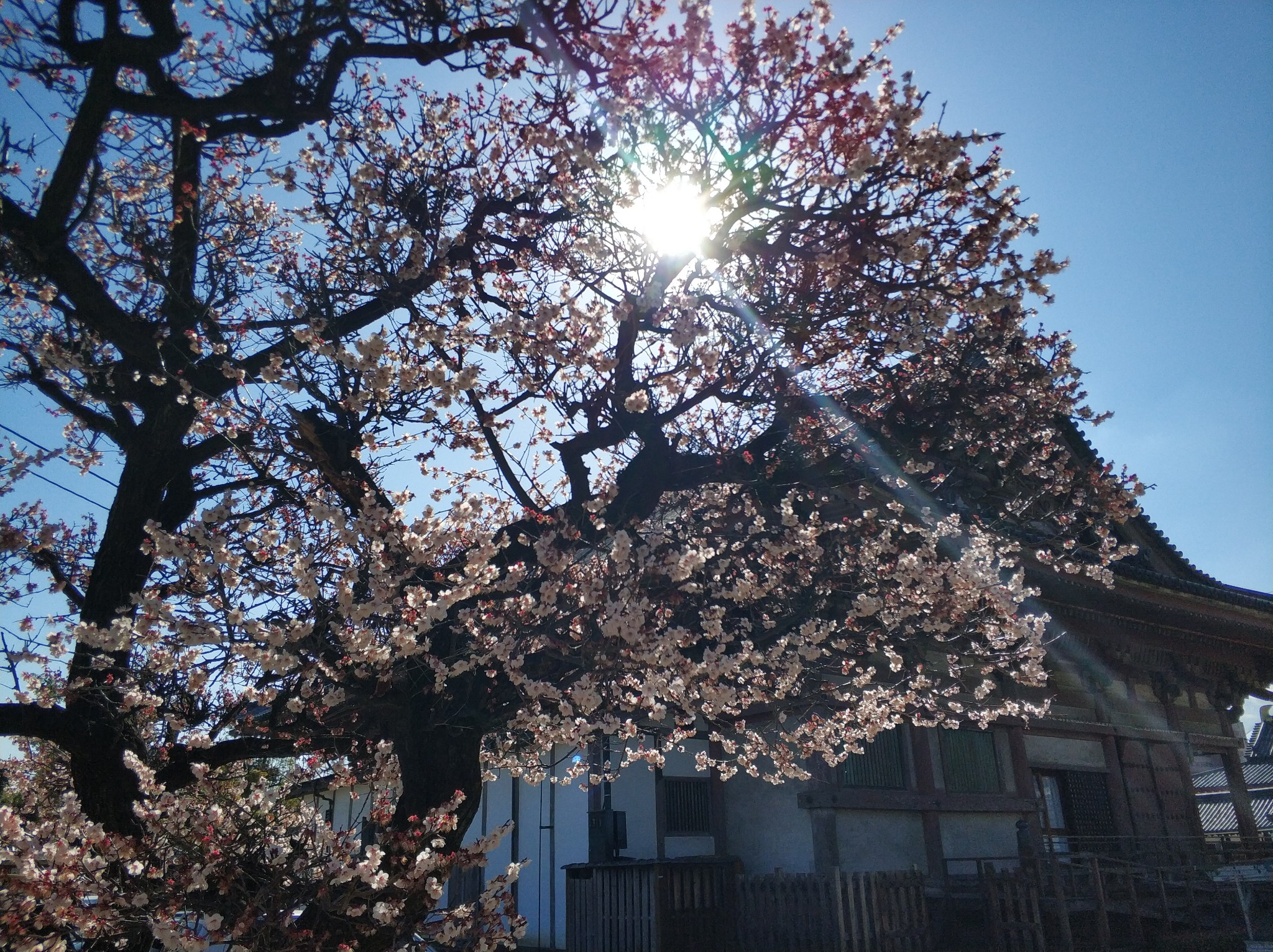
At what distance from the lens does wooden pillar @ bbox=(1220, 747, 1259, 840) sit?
51.8ft

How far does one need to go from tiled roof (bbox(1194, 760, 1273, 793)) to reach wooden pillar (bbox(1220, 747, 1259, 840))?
39.9 feet

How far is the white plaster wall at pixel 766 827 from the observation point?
1066 centimetres

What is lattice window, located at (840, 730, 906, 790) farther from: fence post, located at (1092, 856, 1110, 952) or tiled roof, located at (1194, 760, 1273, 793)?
tiled roof, located at (1194, 760, 1273, 793)

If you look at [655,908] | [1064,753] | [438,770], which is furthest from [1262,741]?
[438,770]

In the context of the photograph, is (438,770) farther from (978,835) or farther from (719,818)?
(978,835)

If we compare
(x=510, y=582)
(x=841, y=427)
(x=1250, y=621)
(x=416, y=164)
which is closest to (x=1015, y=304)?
(x=841, y=427)

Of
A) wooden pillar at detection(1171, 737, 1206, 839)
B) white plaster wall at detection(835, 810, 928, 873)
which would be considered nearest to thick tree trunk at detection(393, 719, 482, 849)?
white plaster wall at detection(835, 810, 928, 873)

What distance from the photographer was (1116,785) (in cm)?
1404

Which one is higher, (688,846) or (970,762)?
(970,762)

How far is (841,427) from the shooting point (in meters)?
7.64

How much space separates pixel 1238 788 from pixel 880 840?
30.7 feet

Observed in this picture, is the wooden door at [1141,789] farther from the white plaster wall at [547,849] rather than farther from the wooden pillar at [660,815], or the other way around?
the white plaster wall at [547,849]

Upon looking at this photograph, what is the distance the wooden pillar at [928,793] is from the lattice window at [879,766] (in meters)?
0.21

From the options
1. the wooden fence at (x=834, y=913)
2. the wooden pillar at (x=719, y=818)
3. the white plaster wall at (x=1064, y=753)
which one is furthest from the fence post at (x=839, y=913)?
the white plaster wall at (x=1064, y=753)
